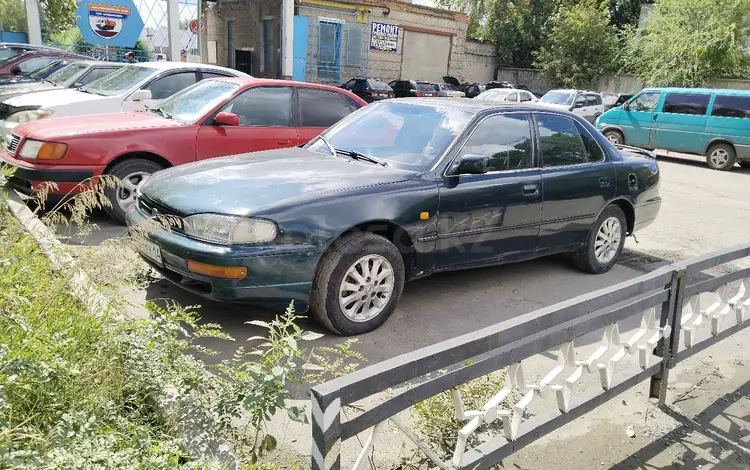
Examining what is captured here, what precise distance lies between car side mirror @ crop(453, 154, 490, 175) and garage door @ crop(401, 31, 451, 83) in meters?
31.7

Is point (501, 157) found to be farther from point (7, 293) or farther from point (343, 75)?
point (343, 75)

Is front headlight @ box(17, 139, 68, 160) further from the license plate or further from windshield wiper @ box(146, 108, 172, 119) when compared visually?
the license plate

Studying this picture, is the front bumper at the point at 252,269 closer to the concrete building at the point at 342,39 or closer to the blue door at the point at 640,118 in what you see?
the blue door at the point at 640,118

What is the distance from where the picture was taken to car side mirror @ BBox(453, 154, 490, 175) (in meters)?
4.64

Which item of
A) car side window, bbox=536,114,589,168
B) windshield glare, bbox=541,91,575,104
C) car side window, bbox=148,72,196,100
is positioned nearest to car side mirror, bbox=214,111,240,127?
car side window, bbox=148,72,196,100

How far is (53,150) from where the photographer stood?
6.15 meters

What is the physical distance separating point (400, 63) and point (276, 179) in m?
32.1

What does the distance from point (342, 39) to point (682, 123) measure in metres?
20.5

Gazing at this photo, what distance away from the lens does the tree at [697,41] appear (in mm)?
25125

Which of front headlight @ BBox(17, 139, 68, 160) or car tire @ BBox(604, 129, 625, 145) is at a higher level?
front headlight @ BBox(17, 139, 68, 160)

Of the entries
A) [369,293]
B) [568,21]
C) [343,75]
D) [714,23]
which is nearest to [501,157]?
[369,293]

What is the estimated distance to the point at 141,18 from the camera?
26.4 m

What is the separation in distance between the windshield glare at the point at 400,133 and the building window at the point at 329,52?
90.5 feet

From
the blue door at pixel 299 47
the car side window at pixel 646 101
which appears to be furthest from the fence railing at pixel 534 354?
the blue door at pixel 299 47
